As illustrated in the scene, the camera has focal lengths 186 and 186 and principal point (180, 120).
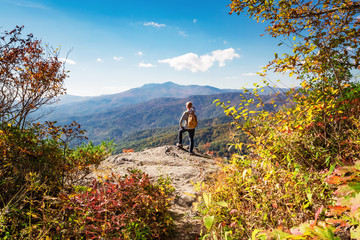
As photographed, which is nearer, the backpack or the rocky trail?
the rocky trail

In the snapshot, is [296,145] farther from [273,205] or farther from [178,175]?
[178,175]

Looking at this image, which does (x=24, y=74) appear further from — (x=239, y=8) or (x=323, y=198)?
(x=323, y=198)

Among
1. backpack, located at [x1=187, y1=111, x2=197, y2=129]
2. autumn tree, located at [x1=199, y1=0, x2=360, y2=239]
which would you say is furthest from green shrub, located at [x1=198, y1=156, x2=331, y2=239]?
backpack, located at [x1=187, y1=111, x2=197, y2=129]

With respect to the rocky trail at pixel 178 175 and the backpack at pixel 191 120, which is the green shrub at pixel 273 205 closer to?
the rocky trail at pixel 178 175

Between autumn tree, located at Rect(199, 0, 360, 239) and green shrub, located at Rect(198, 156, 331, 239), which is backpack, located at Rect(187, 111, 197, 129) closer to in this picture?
A: autumn tree, located at Rect(199, 0, 360, 239)

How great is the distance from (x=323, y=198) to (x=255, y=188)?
2.42 ft

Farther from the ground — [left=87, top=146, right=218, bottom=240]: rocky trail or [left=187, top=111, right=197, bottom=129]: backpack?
[left=187, top=111, right=197, bottom=129]: backpack

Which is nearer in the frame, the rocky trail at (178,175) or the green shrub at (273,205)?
the green shrub at (273,205)

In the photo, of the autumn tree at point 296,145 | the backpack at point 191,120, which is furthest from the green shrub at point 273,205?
the backpack at point 191,120

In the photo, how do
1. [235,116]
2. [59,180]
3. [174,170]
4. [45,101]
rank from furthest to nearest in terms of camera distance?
[45,101]
[174,170]
[59,180]
[235,116]

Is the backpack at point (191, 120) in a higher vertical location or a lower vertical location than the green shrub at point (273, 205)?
higher

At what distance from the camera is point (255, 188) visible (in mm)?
2537

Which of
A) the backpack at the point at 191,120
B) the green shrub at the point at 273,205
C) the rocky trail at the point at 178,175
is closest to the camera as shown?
the green shrub at the point at 273,205

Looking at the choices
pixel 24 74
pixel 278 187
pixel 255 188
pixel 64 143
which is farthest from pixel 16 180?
pixel 24 74
